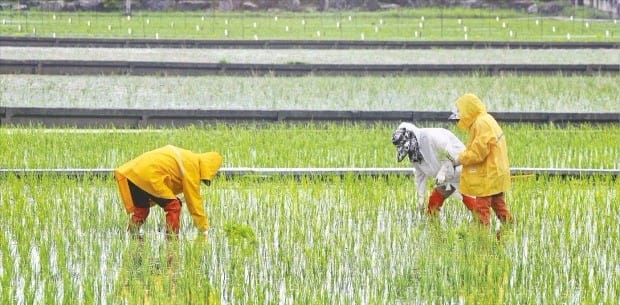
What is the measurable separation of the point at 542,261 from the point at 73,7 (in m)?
40.8

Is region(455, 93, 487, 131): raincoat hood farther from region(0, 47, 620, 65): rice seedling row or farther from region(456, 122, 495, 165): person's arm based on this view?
region(0, 47, 620, 65): rice seedling row

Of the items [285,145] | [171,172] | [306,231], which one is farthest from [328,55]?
[171,172]

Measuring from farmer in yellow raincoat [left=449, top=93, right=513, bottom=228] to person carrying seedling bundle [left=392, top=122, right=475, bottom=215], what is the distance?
0.27 metres

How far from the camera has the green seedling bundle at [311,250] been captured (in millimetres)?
6734

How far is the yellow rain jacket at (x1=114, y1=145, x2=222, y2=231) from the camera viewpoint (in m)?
7.50

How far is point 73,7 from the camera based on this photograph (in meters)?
46.8

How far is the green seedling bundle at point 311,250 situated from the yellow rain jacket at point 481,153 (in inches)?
10.8

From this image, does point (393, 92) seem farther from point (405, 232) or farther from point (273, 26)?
point (273, 26)

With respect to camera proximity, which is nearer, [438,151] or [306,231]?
[306,231]

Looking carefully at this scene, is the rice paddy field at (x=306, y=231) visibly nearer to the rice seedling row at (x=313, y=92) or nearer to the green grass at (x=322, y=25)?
the rice seedling row at (x=313, y=92)

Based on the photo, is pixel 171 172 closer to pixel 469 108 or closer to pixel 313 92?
pixel 469 108

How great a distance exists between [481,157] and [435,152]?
58 centimetres

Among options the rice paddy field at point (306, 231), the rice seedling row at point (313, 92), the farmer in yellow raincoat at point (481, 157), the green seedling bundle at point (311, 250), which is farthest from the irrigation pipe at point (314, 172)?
the rice seedling row at point (313, 92)

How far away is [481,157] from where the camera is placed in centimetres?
803
